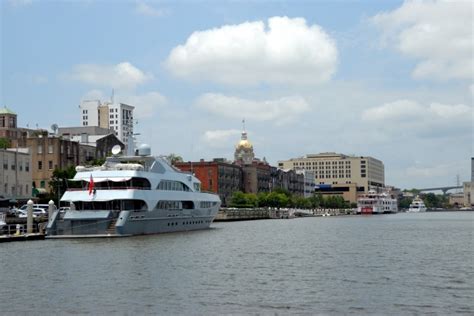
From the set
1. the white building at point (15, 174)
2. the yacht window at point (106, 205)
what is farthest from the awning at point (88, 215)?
the white building at point (15, 174)

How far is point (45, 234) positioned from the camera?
7400 cm

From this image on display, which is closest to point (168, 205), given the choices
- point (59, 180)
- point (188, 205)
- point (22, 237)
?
point (188, 205)

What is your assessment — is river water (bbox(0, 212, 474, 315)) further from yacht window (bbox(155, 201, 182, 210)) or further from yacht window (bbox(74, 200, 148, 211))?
yacht window (bbox(155, 201, 182, 210))

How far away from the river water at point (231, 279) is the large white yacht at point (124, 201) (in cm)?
627

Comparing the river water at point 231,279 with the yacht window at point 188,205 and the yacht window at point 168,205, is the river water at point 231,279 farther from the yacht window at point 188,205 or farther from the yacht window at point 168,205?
the yacht window at point 188,205

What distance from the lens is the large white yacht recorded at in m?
72.2

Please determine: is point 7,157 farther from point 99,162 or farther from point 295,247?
point 295,247

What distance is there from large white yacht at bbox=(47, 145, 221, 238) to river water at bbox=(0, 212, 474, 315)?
6.27m

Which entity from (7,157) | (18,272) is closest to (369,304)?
(18,272)

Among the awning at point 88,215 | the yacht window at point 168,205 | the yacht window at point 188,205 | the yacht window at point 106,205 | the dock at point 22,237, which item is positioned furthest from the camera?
the yacht window at point 188,205

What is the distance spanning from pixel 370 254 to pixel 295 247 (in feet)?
31.7

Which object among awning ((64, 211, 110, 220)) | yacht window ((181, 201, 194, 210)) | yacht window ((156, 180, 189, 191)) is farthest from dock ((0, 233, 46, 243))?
yacht window ((181, 201, 194, 210))

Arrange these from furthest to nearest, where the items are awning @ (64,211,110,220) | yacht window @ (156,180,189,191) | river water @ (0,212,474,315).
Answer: yacht window @ (156,180,189,191)
awning @ (64,211,110,220)
river water @ (0,212,474,315)

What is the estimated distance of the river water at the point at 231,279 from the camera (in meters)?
33.5
